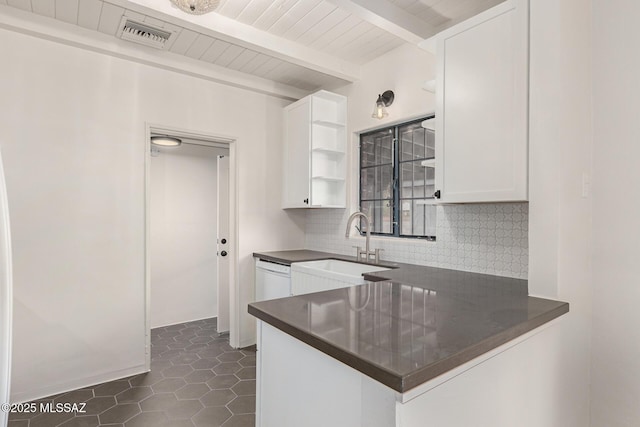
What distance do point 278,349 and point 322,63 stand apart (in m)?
2.60

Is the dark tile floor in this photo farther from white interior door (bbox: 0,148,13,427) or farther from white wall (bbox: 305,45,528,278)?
white interior door (bbox: 0,148,13,427)

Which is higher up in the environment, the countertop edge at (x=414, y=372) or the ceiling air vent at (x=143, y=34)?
the ceiling air vent at (x=143, y=34)

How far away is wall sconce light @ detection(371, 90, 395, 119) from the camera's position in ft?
9.30

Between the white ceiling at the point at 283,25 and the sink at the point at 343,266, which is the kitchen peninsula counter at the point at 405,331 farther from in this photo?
the white ceiling at the point at 283,25

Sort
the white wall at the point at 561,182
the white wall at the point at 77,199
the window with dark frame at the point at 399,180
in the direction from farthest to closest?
the window with dark frame at the point at 399,180 < the white wall at the point at 77,199 < the white wall at the point at 561,182

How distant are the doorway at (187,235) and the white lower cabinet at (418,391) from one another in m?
2.61

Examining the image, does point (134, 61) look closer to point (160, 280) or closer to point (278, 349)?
point (160, 280)

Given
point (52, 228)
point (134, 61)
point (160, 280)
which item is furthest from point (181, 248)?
point (134, 61)

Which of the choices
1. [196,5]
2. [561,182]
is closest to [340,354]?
[561,182]

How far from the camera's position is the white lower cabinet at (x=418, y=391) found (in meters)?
0.90

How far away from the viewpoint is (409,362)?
85 cm

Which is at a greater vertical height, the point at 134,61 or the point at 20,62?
the point at 134,61

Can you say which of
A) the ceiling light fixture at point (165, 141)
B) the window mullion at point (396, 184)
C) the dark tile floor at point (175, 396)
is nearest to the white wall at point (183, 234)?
the ceiling light fixture at point (165, 141)

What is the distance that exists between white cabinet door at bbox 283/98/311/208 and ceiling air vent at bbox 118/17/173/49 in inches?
51.1
